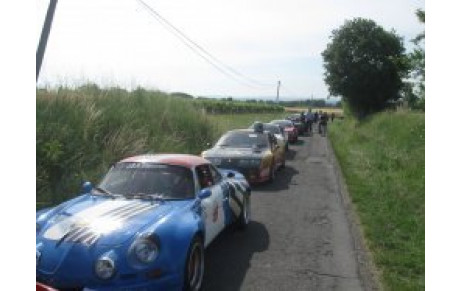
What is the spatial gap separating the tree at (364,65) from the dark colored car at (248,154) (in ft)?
84.6

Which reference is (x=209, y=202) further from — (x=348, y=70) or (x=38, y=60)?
(x=348, y=70)

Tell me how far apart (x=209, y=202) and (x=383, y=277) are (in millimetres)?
2401

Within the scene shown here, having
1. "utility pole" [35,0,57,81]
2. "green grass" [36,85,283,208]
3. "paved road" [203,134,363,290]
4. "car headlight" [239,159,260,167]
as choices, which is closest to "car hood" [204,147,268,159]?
"car headlight" [239,159,260,167]

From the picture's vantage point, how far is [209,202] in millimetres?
6773

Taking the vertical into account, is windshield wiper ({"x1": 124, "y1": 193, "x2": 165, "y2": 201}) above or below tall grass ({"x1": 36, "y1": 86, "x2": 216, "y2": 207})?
below

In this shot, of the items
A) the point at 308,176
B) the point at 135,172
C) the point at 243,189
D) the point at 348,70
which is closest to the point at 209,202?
the point at 135,172

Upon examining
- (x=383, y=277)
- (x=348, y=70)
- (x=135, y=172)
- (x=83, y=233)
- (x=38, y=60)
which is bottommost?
(x=383, y=277)

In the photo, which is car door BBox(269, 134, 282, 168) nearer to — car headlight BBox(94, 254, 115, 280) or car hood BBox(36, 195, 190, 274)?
car hood BBox(36, 195, 190, 274)

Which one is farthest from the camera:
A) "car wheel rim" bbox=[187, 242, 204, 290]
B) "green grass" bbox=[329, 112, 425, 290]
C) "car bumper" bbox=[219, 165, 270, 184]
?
"car bumper" bbox=[219, 165, 270, 184]

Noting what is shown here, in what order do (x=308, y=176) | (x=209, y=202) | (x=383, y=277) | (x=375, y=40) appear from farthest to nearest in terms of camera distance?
(x=375, y=40)
(x=308, y=176)
(x=209, y=202)
(x=383, y=277)

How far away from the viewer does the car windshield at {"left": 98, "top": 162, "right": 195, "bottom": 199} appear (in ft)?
21.1

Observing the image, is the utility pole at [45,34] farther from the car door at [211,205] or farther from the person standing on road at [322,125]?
the person standing on road at [322,125]

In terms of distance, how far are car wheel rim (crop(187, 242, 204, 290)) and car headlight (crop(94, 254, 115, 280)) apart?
2.92ft

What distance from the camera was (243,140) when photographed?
14.5 metres
